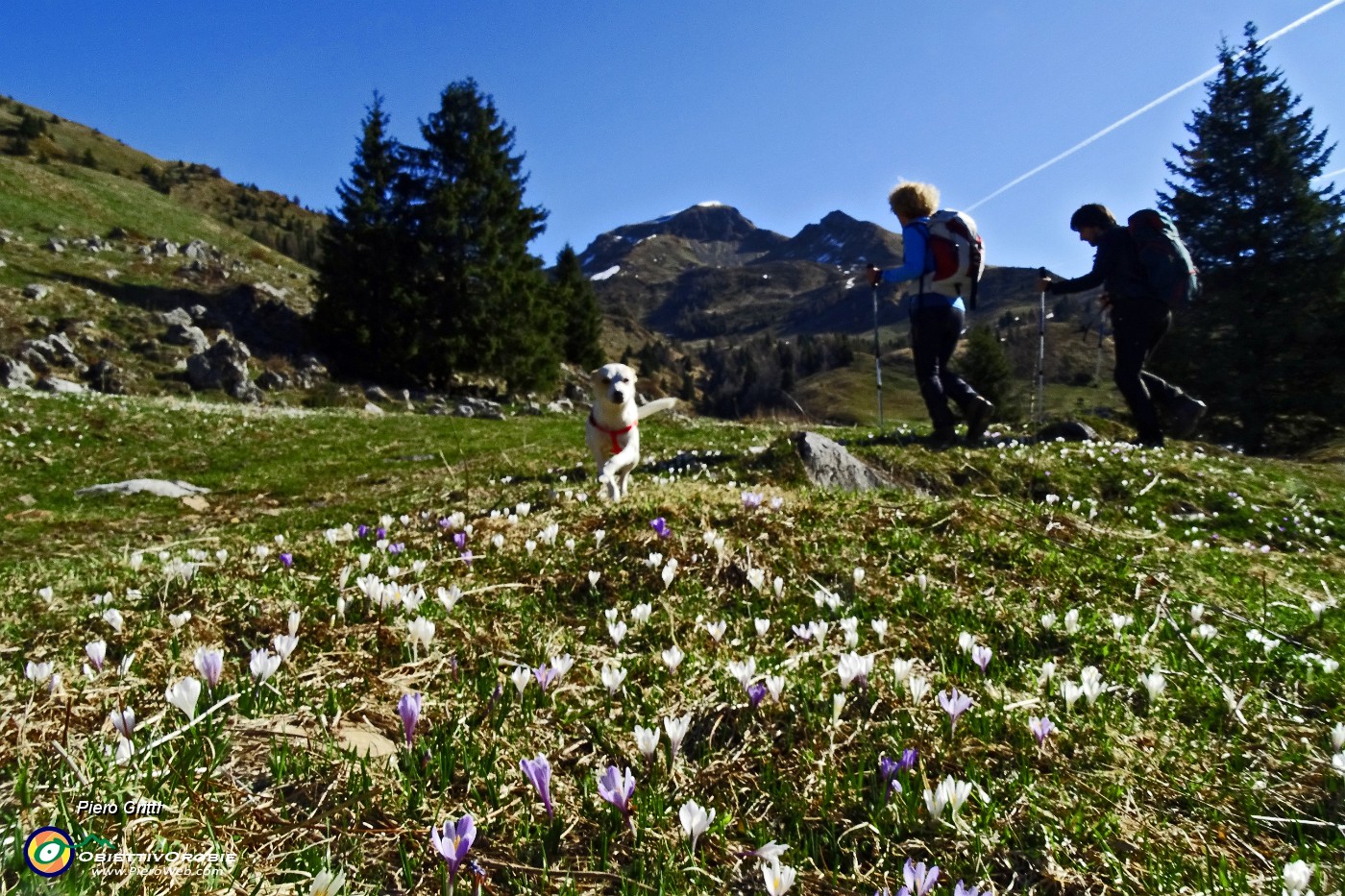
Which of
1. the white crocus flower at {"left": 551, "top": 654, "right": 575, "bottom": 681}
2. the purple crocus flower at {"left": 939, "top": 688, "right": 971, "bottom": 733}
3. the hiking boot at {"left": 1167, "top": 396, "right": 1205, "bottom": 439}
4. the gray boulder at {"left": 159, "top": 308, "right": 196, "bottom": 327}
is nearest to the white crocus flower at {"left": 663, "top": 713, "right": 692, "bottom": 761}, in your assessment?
the white crocus flower at {"left": 551, "top": 654, "right": 575, "bottom": 681}

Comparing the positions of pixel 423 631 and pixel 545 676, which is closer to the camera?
pixel 545 676

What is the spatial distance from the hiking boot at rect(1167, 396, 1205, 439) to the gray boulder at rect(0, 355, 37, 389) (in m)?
32.7

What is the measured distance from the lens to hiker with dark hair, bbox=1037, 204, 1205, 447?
34.8ft

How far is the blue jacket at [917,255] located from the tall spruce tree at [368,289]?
31633 millimetres

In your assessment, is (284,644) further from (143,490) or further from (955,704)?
(143,490)

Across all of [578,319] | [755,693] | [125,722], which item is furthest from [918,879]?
[578,319]

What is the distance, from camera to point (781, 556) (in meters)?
4.24

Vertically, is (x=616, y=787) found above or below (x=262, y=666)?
below

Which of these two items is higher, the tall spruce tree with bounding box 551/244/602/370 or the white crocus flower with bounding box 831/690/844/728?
the tall spruce tree with bounding box 551/244/602/370

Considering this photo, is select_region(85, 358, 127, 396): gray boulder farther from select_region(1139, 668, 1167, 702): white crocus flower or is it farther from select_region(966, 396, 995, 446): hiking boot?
select_region(1139, 668, 1167, 702): white crocus flower

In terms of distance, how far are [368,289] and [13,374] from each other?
1580cm

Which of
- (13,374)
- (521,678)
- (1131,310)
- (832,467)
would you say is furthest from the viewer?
(13,374)

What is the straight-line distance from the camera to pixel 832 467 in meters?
8.97

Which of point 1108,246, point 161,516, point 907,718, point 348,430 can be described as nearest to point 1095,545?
point 907,718
